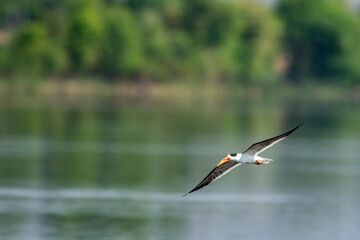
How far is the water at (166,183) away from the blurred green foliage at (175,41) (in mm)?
52281

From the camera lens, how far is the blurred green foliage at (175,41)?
12506 centimetres

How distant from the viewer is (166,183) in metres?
37.6

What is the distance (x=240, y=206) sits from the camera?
32.5 meters

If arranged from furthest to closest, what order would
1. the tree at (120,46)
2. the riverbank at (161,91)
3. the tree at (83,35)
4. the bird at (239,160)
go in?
the tree at (120,46)
the tree at (83,35)
the riverbank at (161,91)
the bird at (239,160)

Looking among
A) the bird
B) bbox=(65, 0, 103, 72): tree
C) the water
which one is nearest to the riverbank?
bbox=(65, 0, 103, 72): tree

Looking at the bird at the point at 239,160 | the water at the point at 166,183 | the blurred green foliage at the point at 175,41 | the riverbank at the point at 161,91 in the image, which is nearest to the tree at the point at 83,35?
the blurred green foliage at the point at 175,41

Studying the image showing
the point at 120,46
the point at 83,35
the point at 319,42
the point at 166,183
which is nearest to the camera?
the point at 166,183

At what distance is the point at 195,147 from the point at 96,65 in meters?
73.1

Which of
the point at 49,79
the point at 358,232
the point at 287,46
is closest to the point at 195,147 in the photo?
the point at 358,232

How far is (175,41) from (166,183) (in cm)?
9833

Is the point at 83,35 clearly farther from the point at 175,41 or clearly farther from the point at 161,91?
the point at 175,41

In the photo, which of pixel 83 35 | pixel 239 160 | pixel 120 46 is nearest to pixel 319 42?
pixel 120 46

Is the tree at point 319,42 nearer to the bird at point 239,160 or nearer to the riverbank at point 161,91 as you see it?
the riverbank at point 161,91

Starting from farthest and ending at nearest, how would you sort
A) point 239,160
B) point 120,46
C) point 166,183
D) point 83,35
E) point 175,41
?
point 175,41 → point 120,46 → point 83,35 → point 166,183 → point 239,160
